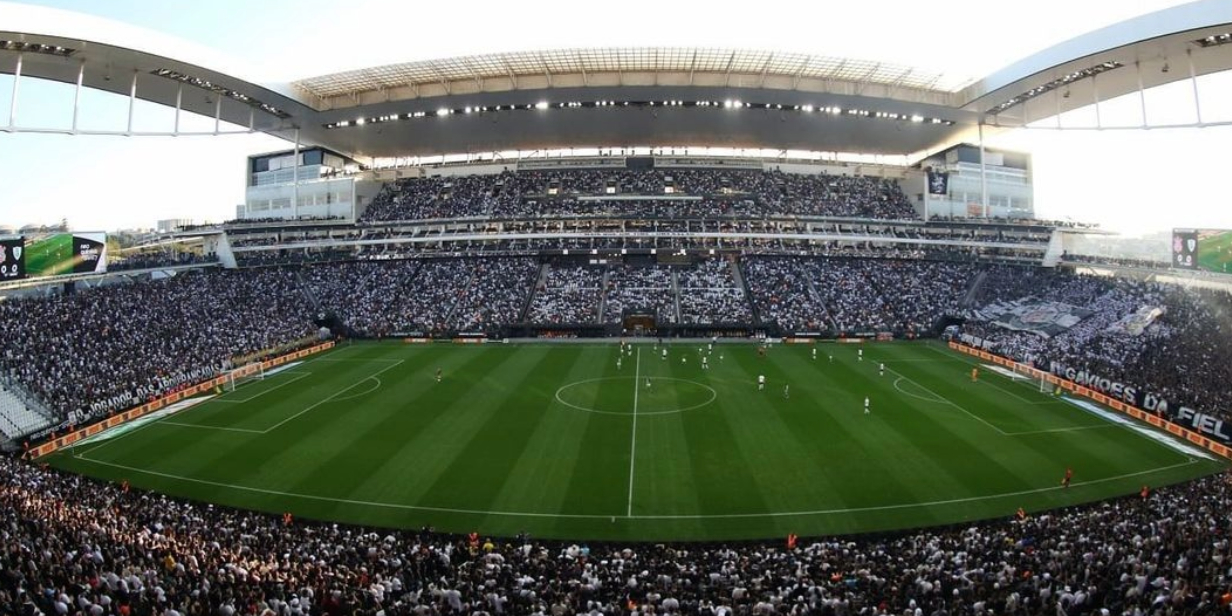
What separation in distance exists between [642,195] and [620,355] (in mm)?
27103

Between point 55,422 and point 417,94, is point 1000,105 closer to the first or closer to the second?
point 417,94

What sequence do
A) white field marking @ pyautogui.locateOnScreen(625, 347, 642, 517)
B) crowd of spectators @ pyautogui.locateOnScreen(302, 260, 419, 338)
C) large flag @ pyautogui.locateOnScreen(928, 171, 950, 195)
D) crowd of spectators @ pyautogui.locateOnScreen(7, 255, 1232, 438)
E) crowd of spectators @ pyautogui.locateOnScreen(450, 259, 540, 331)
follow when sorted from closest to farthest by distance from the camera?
1. white field marking @ pyautogui.locateOnScreen(625, 347, 642, 517)
2. crowd of spectators @ pyautogui.locateOnScreen(7, 255, 1232, 438)
3. crowd of spectators @ pyautogui.locateOnScreen(450, 259, 540, 331)
4. crowd of spectators @ pyautogui.locateOnScreen(302, 260, 419, 338)
5. large flag @ pyautogui.locateOnScreen(928, 171, 950, 195)

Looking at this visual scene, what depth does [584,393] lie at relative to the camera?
117ft

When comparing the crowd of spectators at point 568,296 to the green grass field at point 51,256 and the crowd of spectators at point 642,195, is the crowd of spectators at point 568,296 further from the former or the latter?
the green grass field at point 51,256

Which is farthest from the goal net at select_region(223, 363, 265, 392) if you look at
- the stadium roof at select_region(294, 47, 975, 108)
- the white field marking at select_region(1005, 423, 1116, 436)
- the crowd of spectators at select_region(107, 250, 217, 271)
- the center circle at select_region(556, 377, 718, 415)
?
the white field marking at select_region(1005, 423, 1116, 436)

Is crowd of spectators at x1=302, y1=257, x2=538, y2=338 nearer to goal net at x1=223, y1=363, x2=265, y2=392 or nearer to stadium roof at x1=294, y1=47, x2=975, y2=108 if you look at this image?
goal net at x1=223, y1=363, x2=265, y2=392

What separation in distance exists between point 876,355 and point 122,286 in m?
54.7

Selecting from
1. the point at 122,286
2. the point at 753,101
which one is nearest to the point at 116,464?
the point at 122,286

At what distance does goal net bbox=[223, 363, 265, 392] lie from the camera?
39381mm

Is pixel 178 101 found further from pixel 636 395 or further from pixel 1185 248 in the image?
pixel 1185 248

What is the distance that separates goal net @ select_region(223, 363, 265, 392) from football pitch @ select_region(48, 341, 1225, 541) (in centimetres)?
120

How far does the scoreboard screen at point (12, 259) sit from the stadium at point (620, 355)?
194mm

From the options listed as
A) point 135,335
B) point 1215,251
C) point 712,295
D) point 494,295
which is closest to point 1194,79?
point 1215,251

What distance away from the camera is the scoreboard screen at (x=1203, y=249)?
44.8 meters
